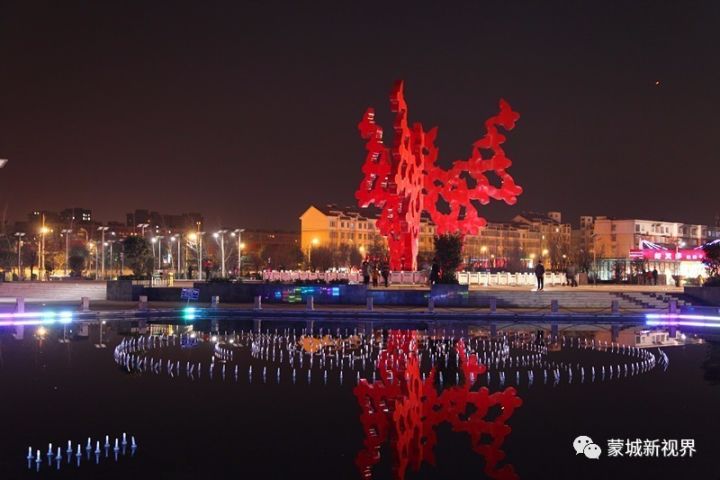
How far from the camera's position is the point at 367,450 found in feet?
31.0

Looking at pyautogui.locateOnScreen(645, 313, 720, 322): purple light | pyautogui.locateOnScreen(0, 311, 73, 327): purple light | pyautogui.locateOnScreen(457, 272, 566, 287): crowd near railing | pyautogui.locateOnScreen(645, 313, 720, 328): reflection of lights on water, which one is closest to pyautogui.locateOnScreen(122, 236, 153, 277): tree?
pyautogui.locateOnScreen(0, 311, 73, 327): purple light

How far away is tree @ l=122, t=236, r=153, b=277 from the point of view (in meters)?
43.6

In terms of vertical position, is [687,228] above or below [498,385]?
above

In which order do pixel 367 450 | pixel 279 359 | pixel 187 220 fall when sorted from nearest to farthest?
pixel 367 450
pixel 279 359
pixel 187 220

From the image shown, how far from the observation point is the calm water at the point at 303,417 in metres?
8.75

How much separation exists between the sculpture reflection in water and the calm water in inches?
2.8

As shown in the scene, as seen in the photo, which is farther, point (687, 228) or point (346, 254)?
point (687, 228)

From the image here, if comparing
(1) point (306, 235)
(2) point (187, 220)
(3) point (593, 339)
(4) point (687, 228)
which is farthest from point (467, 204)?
(2) point (187, 220)

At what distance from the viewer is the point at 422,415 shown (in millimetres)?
11234

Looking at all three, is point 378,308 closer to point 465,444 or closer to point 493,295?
point 493,295

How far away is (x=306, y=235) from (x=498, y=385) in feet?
353

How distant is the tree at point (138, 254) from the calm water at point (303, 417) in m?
25.2

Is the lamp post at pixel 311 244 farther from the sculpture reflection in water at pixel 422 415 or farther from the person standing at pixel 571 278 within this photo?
the sculpture reflection in water at pixel 422 415

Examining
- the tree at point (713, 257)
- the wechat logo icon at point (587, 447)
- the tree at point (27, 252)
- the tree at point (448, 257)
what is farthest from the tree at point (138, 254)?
the tree at point (27, 252)
